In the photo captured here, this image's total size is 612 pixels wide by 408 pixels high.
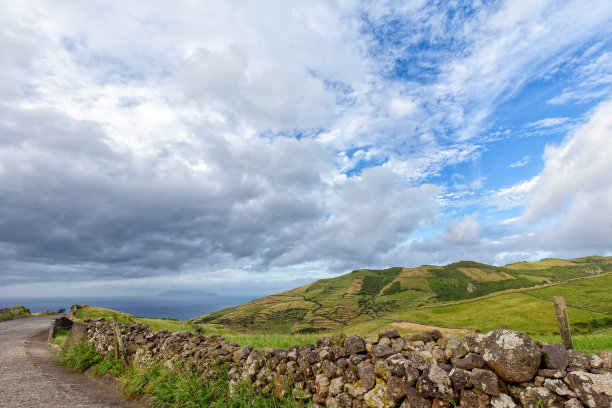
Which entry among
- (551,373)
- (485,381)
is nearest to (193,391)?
(485,381)

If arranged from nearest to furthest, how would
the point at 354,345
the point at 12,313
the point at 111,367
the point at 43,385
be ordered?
1. the point at 354,345
2. the point at 43,385
3. the point at 111,367
4. the point at 12,313

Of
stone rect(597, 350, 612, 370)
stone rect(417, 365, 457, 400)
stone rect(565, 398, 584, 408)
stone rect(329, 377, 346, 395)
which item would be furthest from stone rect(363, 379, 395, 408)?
stone rect(597, 350, 612, 370)

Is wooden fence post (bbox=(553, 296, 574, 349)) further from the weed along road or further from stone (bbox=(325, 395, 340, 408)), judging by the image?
the weed along road

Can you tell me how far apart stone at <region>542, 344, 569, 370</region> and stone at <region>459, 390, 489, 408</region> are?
126 cm

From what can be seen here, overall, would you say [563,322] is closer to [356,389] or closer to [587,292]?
[356,389]

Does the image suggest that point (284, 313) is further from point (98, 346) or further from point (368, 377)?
point (368, 377)

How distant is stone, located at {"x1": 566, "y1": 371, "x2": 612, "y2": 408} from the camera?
14.3ft

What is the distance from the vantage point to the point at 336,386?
7.58 metres

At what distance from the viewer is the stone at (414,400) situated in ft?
19.4

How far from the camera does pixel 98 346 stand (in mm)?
18031

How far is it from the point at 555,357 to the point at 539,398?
766 mm

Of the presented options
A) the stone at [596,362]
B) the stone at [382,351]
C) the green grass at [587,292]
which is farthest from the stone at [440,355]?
the green grass at [587,292]

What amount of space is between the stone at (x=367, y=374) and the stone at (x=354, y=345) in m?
0.41

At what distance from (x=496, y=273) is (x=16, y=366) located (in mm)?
223383
